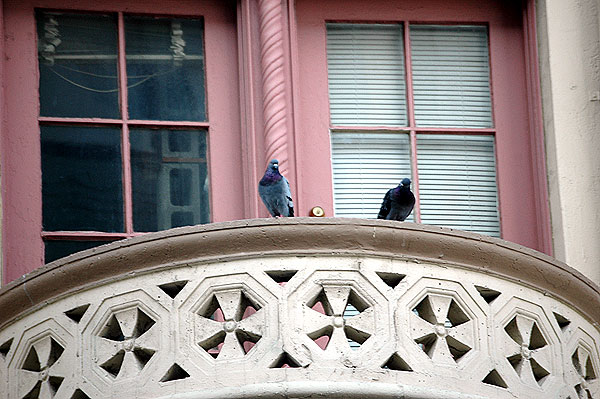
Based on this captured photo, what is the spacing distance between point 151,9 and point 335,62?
56.4 inches

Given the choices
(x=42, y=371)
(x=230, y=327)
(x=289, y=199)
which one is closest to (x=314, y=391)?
(x=230, y=327)

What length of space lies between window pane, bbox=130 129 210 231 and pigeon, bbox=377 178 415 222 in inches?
55.3

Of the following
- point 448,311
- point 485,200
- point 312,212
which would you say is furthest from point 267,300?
point 485,200

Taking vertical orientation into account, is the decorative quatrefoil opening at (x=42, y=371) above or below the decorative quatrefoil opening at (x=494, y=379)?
above

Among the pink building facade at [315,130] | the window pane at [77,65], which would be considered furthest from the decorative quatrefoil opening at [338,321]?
the window pane at [77,65]

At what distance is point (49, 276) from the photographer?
34.1ft

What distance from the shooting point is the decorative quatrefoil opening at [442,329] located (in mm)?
10102

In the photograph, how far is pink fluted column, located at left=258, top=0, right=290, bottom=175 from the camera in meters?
12.8

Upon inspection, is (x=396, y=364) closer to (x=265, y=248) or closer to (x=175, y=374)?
(x=265, y=248)

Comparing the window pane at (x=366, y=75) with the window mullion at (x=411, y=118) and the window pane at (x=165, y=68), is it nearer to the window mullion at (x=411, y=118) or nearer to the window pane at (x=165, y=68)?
the window mullion at (x=411, y=118)

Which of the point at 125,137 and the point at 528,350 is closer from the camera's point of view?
the point at 528,350

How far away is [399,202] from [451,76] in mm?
1784

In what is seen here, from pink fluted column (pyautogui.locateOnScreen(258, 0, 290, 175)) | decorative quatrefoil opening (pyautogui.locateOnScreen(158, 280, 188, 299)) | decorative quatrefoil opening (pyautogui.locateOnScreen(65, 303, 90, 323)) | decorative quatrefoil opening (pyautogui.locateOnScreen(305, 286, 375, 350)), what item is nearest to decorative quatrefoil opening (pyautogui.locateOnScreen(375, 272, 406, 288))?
decorative quatrefoil opening (pyautogui.locateOnScreen(305, 286, 375, 350))

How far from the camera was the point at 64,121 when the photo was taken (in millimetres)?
12852
